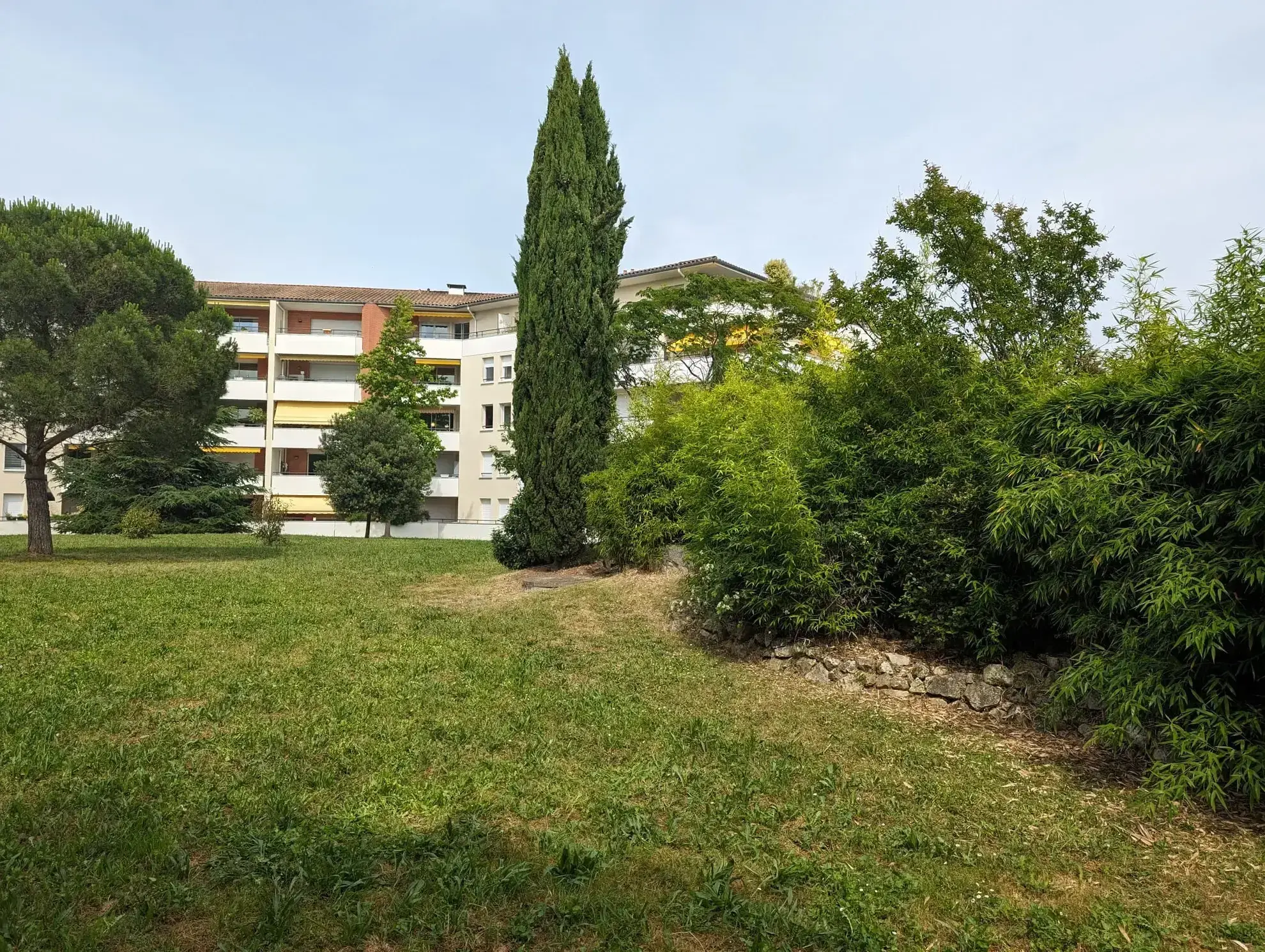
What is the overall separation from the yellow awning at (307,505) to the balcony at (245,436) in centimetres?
349

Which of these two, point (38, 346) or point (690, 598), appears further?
point (38, 346)

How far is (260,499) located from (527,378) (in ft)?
90.6

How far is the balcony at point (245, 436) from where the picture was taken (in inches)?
1791

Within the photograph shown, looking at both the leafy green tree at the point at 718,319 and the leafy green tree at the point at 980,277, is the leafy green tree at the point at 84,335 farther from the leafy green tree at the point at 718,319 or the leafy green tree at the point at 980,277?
the leafy green tree at the point at 980,277

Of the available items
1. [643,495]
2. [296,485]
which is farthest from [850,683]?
[296,485]

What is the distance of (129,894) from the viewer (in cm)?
396

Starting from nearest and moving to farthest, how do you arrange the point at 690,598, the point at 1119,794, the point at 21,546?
the point at 1119,794
the point at 690,598
the point at 21,546

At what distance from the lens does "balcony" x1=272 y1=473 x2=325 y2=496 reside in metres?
44.3

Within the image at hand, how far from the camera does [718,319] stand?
23.4m

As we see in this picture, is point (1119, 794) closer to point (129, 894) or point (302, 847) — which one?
point (302, 847)

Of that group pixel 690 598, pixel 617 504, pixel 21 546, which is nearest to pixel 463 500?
pixel 21 546

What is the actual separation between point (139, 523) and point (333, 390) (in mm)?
18793

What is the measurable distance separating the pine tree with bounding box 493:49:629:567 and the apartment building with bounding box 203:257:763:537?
24.7m

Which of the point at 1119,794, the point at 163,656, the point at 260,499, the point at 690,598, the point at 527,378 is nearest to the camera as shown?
the point at 1119,794
